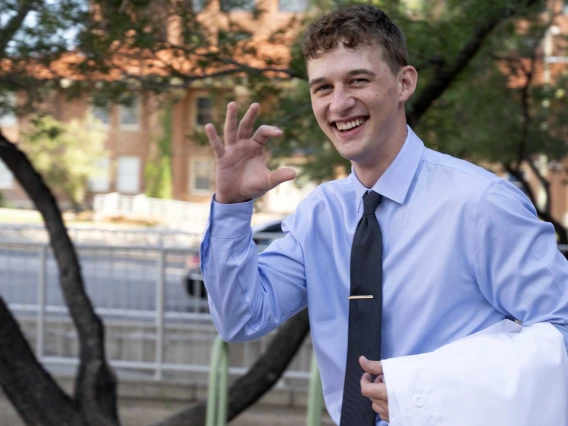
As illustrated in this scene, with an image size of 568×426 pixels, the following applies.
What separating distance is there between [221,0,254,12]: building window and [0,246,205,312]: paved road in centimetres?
307

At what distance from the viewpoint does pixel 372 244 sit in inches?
85.3

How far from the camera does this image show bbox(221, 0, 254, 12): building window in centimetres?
533

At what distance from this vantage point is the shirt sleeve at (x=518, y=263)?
6.41 ft

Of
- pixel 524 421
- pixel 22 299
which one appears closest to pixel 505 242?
pixel 524 421

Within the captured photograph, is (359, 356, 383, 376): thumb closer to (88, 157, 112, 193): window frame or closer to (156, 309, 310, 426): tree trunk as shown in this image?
(156, 309, 310, 426): tree trunk

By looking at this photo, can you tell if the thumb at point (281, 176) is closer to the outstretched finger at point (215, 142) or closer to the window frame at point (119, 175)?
the outstretched finger at point (215, 142)

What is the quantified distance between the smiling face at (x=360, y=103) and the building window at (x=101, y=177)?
3888 cm

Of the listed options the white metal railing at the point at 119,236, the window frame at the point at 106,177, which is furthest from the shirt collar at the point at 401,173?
the window frame at the point at 106,177

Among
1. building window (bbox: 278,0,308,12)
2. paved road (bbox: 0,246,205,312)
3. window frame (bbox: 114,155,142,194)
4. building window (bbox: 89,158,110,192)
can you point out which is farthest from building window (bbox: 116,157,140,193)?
building window (bbox: 278,0,308,12)

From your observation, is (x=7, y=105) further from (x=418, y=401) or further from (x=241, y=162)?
(x=418, y=401)

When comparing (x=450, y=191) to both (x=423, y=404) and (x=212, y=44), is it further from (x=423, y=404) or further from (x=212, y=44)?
(x=212, y=44)

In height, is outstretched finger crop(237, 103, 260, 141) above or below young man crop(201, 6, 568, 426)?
above

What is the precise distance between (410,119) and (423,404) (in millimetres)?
3839

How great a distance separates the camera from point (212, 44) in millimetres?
5191
